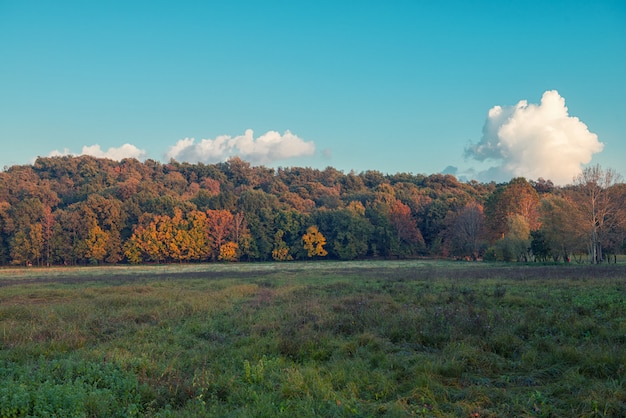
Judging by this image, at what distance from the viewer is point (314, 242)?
84.9m

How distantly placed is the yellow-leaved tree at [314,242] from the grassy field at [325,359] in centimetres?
6727

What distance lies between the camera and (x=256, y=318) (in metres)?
14.5

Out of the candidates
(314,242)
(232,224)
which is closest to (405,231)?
(314,242)

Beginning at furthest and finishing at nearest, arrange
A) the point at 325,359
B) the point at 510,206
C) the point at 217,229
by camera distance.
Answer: the point at 217,229, the point at 510,206, the point at 325,359

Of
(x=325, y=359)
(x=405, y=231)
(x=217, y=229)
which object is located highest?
(x=217, y=229)

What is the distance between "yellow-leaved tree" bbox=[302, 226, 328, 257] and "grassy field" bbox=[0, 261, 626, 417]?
221ft

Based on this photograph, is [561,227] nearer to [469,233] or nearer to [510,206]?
[510,206]

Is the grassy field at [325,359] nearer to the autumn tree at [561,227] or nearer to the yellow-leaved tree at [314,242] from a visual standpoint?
the autumn tree at [561,227]

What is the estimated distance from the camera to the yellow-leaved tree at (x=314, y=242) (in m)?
84.0

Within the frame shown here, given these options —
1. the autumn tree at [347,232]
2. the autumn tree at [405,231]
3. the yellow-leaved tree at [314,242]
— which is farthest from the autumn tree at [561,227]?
the yellow-leaved tree at [314,242]

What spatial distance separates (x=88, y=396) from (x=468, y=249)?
7376 cm

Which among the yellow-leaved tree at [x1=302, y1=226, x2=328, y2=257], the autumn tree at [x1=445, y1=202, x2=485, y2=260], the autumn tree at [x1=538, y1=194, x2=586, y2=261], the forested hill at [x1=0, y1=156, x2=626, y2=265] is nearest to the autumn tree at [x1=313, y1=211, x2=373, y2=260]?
the forested hill at [x1=0, y1=156, x2=626, y2=265]

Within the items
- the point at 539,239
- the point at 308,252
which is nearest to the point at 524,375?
the point at 539,239

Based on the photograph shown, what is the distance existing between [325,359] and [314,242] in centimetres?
7530
